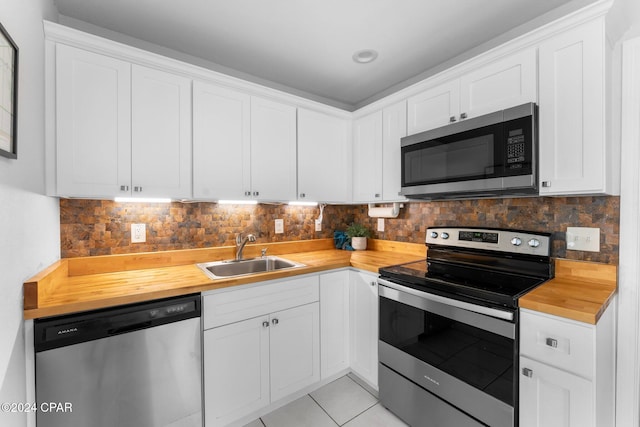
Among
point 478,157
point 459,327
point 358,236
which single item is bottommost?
point 459,327

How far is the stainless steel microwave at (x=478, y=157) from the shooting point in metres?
1.48

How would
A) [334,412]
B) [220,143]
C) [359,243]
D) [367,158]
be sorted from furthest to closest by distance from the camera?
[359,243], [367,158], [220,143], [334,412]

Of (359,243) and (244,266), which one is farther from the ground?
(359,243)

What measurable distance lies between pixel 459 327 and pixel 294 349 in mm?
1080

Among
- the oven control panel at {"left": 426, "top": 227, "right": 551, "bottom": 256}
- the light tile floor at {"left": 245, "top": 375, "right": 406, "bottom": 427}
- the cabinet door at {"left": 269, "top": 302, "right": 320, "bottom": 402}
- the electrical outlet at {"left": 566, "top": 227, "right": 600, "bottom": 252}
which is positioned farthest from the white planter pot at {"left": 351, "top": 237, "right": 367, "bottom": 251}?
the electrical outlet at {"left": 566, "top": 227, "right": 600, "bottom": 252}

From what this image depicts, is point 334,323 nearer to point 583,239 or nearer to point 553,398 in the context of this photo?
point 553,398

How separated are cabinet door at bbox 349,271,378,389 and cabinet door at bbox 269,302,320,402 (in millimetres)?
318

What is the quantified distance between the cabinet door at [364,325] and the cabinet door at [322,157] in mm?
784

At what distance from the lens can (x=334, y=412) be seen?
1.84 metres

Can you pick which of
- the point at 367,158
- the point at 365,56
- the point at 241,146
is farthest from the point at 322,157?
the point at 365,56

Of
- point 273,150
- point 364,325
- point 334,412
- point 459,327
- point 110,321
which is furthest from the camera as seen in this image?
point 273,150

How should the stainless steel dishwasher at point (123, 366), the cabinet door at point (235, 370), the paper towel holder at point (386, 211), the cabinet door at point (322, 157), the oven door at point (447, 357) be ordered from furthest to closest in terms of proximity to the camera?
the paper towel holder at point (386, 211) → the cabinet door at point (322, 157) → the cabinet door at point (235, 370) → the oven door at point (447, 357) → the stainless steel dishwasher at point (123, 366)

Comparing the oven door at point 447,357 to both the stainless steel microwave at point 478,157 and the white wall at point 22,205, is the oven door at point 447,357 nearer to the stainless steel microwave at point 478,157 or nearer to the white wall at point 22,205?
the stainless steel microwave at point 478,157

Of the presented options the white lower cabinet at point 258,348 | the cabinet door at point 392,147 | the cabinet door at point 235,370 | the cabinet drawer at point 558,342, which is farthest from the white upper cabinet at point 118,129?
the cabinet drawer at point 558,342
